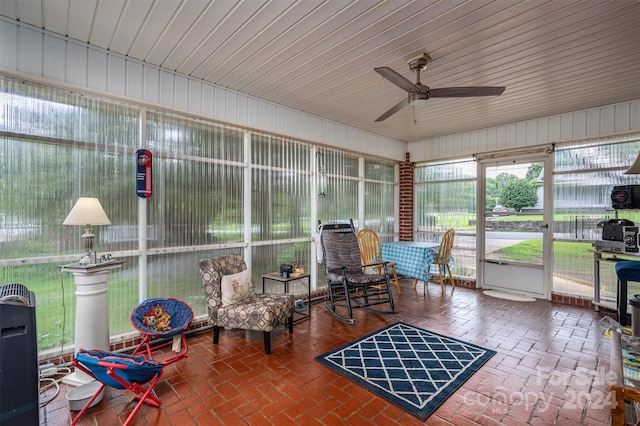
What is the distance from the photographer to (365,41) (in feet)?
8.54

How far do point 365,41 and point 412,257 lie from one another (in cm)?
333

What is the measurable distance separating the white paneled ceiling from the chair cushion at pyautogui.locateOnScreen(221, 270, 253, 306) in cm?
217

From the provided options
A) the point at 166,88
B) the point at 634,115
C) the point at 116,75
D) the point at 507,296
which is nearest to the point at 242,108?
the point at 166,88

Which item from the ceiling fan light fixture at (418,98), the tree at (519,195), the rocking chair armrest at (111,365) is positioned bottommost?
the rocking chair armrest at (111,365)

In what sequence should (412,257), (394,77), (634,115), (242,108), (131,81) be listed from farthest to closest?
(412,257) → (634,115) → (242,108) → (131,81) → (394,77)

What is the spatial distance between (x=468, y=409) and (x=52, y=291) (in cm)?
342

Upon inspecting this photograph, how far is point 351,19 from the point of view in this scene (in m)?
2.31

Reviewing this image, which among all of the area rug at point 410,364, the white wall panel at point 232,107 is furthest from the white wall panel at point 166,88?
the area rug at point 410,364

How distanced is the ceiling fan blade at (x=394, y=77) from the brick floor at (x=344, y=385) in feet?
8.06

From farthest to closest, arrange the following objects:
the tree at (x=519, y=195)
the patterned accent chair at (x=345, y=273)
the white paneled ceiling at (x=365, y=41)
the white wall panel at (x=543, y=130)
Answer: the tree at (x=519, y=195) < the white wall panel at (x=543, y=130) < the patterned accent chair at (x=345, y=273) < the white paneled ceiling at (x=365, y=41)

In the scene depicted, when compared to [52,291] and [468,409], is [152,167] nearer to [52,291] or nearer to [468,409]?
[52,291]

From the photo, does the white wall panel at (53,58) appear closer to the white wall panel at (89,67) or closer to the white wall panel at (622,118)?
the white wall panel at (89,67)

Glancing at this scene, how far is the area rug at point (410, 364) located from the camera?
2230mm

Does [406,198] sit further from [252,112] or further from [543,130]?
[252,112]
